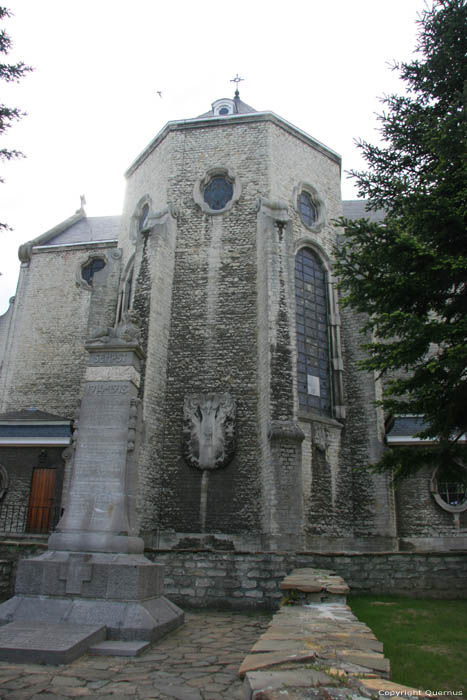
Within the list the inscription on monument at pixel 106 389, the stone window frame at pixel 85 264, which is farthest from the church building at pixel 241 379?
the inscription on monument at pixel 106 389

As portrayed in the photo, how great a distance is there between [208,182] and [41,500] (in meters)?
11.3

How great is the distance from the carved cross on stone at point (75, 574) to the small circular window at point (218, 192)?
12.6 metres

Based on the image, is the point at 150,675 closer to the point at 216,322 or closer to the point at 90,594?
the point at 90,594

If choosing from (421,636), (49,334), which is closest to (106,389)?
(421,636)

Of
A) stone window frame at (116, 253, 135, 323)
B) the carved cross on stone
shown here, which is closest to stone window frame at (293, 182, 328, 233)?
stone window frame at (116, 253, 135, 323)

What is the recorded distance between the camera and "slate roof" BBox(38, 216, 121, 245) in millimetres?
23203

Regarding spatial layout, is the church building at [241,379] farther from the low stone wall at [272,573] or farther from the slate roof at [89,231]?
the slate roof at [89,231]

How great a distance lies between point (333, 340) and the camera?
15.9m

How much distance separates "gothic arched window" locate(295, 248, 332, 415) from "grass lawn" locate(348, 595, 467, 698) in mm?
7477

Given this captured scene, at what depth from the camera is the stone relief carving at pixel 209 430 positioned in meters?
13.4

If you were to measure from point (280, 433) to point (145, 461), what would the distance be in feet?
11.6

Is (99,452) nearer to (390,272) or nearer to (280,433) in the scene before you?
(390,272)

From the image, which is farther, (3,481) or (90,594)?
(3,481)

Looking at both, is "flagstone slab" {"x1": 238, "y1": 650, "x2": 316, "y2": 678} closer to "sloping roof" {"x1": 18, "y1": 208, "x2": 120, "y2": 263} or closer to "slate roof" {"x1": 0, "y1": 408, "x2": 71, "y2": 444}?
"slate roof" {"x1": 0, "y1": 408, "x2": 71, "y2": 444}
